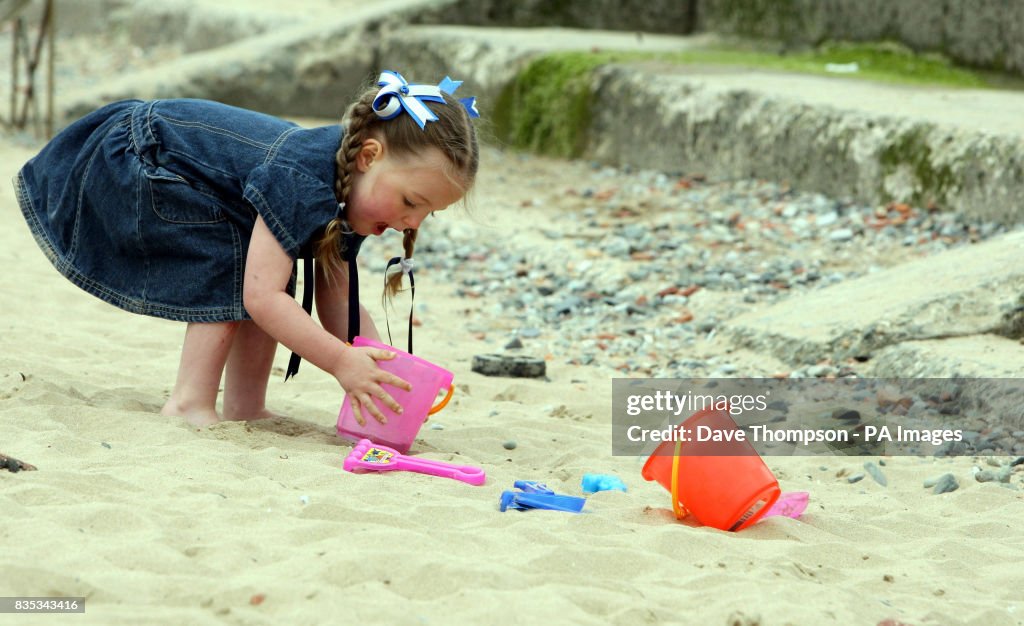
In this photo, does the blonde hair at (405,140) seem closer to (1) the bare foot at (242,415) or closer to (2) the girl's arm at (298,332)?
(2) the girl's arm at (298,332)

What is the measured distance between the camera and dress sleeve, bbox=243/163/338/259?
2875mm

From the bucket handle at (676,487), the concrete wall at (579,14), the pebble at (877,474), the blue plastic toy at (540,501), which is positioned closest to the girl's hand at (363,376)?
the blue plastic toy at (540,501)

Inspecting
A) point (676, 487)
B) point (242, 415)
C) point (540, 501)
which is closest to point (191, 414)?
point (242, 415)

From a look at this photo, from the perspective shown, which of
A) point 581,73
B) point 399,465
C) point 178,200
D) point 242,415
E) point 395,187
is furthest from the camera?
point 581,73

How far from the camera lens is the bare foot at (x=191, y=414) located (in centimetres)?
306

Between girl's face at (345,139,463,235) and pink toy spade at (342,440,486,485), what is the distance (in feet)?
1.81

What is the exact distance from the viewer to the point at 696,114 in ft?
22.3

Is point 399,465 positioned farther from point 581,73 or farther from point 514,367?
point 581,73

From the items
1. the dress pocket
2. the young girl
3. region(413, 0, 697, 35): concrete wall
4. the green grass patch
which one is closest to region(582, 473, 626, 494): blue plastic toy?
the young girl

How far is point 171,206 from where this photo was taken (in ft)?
10.0

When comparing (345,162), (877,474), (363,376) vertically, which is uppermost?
(345,162)

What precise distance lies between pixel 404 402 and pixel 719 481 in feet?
2.62

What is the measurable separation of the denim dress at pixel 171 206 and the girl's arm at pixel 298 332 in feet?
0.33

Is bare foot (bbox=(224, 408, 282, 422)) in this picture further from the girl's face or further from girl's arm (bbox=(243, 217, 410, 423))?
the girl's face
